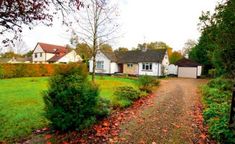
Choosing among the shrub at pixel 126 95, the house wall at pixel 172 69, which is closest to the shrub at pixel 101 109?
the shrub at pixel 126 95

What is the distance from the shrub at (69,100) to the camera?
6.48 meters

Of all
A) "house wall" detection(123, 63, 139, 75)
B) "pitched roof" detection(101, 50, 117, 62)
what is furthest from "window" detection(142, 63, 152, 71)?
"pitched roof" detection(101, 50, 117, 62)

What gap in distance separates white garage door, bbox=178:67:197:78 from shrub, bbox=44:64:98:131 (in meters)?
37.9

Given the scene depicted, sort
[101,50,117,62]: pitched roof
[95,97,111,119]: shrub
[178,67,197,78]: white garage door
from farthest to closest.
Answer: [101,50,117,62]: pitched roof < [178,67,197,78]: white garage door < [95,97,111,119]: shrub

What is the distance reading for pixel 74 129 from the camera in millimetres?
6746

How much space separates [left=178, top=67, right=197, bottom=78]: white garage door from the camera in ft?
136

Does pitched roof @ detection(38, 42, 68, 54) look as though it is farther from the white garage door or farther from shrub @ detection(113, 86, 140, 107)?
shrub @ detection(113, 86, 140, 107)

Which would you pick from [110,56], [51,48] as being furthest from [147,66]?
[51,48]

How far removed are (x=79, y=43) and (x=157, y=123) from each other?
15.3 m

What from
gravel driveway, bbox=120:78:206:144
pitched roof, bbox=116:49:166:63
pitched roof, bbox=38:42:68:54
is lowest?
gravel driveway, bbox=120:78:206:144

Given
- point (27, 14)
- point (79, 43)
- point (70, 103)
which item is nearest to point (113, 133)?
point (70, 103)

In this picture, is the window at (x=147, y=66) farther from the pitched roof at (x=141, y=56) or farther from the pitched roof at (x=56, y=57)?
the pitched roof at (x=56, y=57)

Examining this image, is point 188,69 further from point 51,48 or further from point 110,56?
point 51,48

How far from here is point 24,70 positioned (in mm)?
32438
